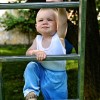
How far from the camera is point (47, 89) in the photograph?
289 cm

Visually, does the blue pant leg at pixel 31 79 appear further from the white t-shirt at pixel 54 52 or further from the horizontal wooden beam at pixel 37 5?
the horizontal wooden beam at pixel 37 5

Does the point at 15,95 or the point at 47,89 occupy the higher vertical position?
the point at 47,89

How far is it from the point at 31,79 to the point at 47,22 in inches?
15.1

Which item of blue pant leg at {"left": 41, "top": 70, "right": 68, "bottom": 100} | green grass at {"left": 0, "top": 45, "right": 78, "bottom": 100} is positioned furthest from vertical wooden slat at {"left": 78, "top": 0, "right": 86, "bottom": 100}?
green grass at {"left": 0, "top": 45, "right": 78, "bottom": 100}

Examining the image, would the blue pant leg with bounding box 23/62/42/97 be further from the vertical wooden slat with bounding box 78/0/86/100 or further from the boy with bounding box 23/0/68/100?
the vertical wooden slat with bounding box 78/0/86/100

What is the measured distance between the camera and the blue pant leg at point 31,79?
9.25 ft

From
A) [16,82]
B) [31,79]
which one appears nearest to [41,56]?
[31,79]

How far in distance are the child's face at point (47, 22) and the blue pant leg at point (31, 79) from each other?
8.9 inches

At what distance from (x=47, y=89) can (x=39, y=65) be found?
16cm

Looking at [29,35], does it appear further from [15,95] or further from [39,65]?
[39,65]

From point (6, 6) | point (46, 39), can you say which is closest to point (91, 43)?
point (46, 39)

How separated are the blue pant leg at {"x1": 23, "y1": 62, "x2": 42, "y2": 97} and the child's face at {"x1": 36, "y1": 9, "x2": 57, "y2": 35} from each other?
23 cm

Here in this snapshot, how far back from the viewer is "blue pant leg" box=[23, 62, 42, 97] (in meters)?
2.82

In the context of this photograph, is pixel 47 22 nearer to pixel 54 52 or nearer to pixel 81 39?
pixel 54 52
